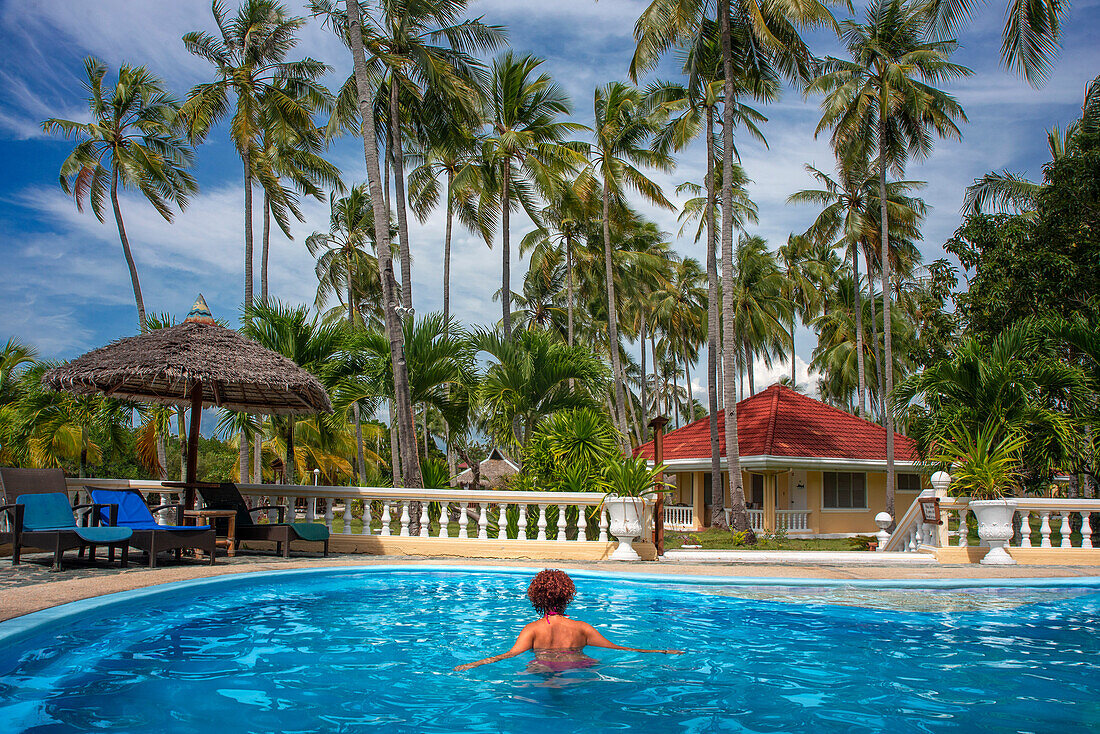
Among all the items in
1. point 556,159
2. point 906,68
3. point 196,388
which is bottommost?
point 196,388

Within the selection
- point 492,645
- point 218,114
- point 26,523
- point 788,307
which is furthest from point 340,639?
point 788,307

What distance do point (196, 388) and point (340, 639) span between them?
5837mm

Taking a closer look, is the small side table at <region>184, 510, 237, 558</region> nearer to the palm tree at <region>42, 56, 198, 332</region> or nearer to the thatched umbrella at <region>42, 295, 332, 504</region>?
the thatched umbrella at <region>42, 295, 332, 504</region>

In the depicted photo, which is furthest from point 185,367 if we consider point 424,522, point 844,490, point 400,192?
point 844,490

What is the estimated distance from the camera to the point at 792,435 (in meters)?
24.8

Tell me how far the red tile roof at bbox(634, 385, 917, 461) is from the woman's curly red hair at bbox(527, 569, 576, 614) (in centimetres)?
1883

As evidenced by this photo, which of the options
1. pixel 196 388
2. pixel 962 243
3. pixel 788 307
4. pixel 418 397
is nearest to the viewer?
pixel 196 388

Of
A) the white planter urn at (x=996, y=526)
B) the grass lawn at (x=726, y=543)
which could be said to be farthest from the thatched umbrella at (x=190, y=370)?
the white planter urn at (x=996, y=526)

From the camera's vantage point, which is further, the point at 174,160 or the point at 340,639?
the point at 174,160

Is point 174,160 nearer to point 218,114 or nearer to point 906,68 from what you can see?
point 218,114

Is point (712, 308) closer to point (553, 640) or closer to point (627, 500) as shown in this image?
point (627, 500)

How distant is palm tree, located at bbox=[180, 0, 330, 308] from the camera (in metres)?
23.1

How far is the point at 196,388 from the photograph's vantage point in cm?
1116

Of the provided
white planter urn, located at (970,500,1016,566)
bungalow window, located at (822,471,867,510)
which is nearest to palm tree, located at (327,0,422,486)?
white planter urn, located at (970,500,1016,566)
